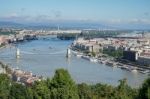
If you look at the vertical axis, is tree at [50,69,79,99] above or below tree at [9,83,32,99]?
above

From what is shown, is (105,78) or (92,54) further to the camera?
(92,54)

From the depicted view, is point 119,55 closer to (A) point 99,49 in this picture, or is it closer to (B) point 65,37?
(A) point 99,49

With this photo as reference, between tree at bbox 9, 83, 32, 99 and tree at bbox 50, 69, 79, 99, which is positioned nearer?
tree at bbox 50, 69, 79, 99

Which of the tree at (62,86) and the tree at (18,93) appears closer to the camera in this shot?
the tree at (62,86)

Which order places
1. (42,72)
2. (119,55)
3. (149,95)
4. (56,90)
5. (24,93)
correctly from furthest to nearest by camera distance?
(119,55), (42,72), (24,93), (56,90), (149,95)

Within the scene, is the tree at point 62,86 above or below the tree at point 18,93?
above

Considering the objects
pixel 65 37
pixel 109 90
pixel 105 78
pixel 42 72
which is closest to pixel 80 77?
pixel 105 78

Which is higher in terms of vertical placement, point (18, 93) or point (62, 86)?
point (62, 86)

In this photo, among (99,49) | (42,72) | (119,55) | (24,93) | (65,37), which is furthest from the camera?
(65,37)
